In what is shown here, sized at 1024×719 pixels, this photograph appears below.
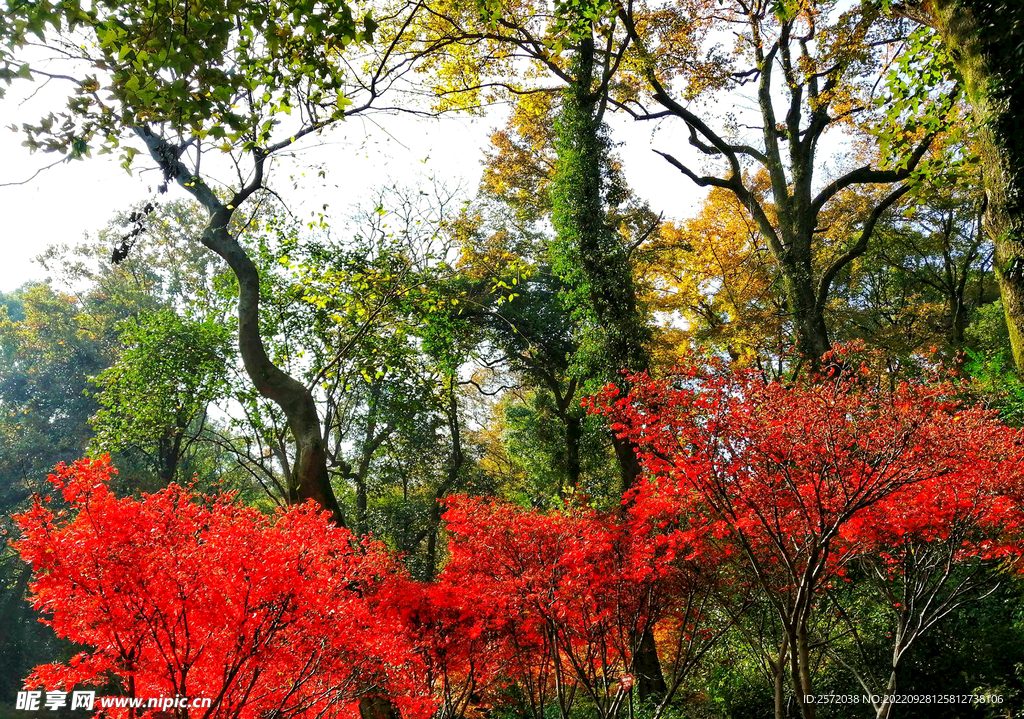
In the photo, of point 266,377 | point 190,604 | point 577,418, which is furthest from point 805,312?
point 190,604

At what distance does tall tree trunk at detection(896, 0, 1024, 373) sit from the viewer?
3.63 meters

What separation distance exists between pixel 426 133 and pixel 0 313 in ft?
66.8

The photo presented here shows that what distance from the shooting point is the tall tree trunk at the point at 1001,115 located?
143 inches

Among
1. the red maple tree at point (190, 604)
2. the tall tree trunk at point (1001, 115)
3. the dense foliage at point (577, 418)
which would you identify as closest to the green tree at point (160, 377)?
the dense foliage at point (577, 418)

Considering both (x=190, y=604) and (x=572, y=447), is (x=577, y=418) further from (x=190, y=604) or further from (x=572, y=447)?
(x=190, y=604)

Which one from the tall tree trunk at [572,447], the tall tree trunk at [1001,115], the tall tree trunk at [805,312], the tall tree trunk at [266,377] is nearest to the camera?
the tall tree trunk at [1001,115]

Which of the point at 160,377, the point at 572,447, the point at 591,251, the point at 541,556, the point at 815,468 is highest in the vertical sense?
the point at 591,251

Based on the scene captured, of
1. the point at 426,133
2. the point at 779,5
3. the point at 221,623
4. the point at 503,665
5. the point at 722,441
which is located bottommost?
the point at 503,665

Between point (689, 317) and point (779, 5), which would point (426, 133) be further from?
point (689, 317)

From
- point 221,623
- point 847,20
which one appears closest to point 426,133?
point 221,623

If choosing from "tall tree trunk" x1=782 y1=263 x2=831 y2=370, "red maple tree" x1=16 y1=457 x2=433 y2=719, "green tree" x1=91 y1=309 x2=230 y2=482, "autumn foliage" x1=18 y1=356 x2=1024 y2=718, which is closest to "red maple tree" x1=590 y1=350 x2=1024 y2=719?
"autumn foliage" x1=18 y1=356 x2=1024 y2=718

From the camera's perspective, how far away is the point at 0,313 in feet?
68.8

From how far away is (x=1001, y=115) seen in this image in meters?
3.70

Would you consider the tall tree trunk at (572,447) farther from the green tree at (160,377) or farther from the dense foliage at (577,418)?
the green tree at (160,377)
